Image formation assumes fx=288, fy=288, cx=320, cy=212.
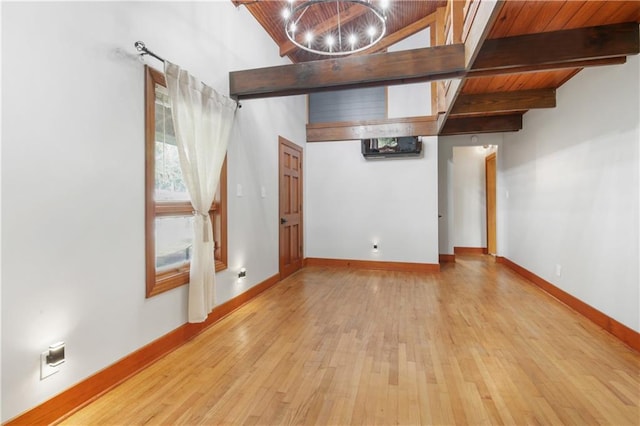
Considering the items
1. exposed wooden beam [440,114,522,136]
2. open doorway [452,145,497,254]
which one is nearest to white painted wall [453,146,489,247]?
open doorway [452,145,497,254]

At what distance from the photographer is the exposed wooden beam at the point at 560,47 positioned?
7.00 ft

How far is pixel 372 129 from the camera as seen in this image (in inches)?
199

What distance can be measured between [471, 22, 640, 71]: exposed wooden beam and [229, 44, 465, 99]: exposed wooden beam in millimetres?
252

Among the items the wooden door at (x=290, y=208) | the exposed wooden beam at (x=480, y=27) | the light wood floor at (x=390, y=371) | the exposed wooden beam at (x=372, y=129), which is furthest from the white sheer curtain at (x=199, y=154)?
the exposed wooden beam at (x=372, y=129)

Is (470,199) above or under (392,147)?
under

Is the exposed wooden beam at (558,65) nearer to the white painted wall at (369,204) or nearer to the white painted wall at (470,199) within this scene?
the white painted wall at (369,204)

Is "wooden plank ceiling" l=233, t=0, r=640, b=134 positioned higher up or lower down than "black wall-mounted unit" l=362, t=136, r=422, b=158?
higher up

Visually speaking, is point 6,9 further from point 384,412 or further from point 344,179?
point 344,179

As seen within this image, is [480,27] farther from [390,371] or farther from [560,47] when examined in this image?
[390,371]

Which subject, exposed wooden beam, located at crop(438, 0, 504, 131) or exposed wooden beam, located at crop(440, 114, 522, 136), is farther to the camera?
exposed wooden beam, located at crop(440, 114, 522, 136)

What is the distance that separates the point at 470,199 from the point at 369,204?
2.75 meters

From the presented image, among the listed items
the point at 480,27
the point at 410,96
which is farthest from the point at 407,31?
the point at 480,27

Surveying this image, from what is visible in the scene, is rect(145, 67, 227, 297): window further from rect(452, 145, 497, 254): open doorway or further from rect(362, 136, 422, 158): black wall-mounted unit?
rect(452, 145, 497, 254): open doorway

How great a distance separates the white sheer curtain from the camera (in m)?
2.23
